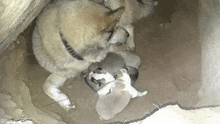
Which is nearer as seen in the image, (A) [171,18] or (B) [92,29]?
(B) [92,29]

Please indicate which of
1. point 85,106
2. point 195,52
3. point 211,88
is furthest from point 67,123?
point 195,52

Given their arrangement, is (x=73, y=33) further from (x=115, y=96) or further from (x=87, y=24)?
(x=115, y=96)

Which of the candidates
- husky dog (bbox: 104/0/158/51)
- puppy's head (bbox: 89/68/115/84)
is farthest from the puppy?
husky dog (bbox: 104/0/158/51)

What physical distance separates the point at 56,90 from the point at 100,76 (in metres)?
0.78

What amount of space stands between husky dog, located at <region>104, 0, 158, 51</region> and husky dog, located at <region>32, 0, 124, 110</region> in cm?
78

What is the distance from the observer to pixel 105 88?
3246mm

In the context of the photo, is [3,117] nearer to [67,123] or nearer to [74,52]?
[67,123]

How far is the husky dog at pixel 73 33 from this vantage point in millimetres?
2121

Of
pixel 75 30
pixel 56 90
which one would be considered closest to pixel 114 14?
pixel 75 30

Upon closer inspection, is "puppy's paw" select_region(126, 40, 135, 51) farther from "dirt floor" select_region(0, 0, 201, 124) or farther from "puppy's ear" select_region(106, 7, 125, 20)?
"puppy's ear" select_region(106, 7, 125, 20)

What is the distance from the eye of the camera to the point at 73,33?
221cm

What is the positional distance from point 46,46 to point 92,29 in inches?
35.2

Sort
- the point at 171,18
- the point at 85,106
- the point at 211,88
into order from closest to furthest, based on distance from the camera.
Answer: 1. the point at 211,88
2. the point at 85,106
3. the point at 171,18

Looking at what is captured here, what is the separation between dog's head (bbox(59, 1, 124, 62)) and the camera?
6.89 ft
